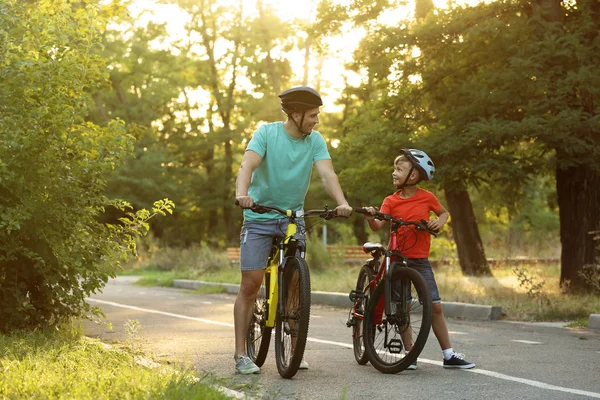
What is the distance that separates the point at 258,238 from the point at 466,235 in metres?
16.4

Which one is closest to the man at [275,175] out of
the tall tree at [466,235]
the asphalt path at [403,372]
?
the asphalt path at [403,372]

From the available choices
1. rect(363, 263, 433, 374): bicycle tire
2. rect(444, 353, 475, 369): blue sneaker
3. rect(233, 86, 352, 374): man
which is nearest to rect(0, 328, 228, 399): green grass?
rect(233, 86, 352, 374): man

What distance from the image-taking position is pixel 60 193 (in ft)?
30.0

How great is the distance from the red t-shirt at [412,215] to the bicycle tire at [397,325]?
0.28 meters

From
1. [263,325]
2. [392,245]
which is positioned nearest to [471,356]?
[392,245]

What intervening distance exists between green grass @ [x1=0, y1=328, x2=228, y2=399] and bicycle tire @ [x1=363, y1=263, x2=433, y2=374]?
62.5 inches

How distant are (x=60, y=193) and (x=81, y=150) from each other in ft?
2.33

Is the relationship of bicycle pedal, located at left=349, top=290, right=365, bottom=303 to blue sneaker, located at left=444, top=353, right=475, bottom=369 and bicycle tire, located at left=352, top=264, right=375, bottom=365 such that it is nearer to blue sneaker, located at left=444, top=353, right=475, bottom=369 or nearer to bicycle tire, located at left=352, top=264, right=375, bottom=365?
bicycle tire, located at left=352, top=264, right=375, bottom=365

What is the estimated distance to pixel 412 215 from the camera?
770 centimetres

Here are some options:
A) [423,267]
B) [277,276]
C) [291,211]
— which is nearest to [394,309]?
[423,267]

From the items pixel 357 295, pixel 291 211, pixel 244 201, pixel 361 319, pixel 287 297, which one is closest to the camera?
pixel 244 201

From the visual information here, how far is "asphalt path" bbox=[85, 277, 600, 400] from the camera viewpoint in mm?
6477

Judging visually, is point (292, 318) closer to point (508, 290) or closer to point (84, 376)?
point (84, 376)

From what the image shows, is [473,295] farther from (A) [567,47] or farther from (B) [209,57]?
(B) [209,57]
